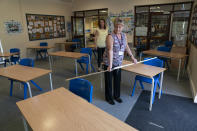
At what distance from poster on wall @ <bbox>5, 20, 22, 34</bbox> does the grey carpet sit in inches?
238

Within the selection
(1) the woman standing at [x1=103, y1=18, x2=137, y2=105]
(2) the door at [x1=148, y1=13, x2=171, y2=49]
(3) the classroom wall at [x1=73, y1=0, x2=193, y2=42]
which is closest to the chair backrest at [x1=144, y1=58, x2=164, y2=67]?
(1) the woman standing at [x1=103, y1=18, x2=137, y2=105]

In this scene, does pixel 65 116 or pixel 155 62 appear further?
pixel 155 62

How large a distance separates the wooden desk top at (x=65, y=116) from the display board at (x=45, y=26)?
6148 millimetres

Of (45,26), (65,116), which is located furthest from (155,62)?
(45,26)

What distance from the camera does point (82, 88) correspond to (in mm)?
1724

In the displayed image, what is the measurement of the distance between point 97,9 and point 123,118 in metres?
6.97

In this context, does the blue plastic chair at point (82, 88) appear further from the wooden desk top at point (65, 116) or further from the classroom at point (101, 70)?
the wooden desk top at point (65, 116)

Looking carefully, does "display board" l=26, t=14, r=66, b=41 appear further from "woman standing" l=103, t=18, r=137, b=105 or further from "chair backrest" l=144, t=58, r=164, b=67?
"chair backrest" l=144, t=58, r=164, b=67

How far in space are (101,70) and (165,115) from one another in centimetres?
266

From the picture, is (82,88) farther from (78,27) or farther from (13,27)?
(78,27)

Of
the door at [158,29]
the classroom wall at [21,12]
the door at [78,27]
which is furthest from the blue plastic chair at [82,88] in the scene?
the door at [78,27]

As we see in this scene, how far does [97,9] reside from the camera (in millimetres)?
7824

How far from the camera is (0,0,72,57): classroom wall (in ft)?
18.5

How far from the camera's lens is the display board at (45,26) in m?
6.64
